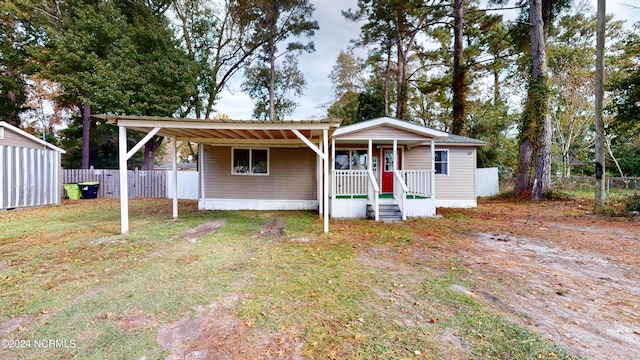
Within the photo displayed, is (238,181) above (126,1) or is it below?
below

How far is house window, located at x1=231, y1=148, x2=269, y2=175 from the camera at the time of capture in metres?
9.85

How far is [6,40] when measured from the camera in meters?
14.2

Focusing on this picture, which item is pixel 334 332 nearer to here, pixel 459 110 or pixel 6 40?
pixel 459 110

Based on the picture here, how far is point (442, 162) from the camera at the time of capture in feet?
34.2

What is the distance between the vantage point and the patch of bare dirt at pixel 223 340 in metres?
2.09

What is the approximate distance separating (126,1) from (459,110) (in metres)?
19.0

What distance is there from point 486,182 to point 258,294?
1492cm

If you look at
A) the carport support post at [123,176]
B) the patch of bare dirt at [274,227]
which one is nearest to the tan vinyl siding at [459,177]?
the patch of bare dirt at [274,227]

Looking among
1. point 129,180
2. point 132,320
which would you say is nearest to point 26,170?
point 129,180

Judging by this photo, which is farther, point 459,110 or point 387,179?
point 459,110

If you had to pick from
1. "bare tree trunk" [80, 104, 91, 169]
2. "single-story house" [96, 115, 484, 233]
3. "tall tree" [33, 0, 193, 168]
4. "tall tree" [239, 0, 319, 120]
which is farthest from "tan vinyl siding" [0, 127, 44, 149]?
"tall tree" [239, 0, 319, 120]

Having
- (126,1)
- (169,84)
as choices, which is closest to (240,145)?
(169,84)

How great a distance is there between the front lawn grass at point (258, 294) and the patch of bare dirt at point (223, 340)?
0.20 feet

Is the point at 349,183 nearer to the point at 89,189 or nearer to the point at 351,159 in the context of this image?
the point at 351,159
